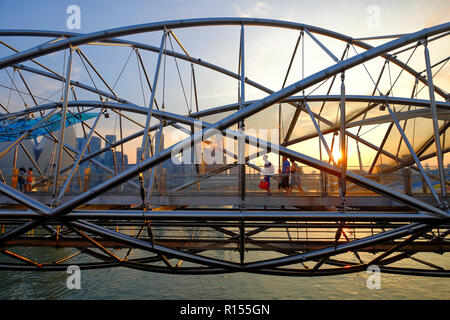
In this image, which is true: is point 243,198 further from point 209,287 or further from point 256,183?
point 209,287

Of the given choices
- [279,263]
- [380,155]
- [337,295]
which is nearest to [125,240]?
[279,263]

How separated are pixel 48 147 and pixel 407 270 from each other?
59.7m

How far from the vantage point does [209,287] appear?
2361cm

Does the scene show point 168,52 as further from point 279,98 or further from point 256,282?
point 256,282

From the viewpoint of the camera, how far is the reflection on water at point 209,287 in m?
22.0

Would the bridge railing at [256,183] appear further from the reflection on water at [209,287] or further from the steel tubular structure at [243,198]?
the reflection on water at [209,287]

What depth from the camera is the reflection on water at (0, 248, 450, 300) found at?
22.0 m

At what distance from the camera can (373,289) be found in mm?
23781
